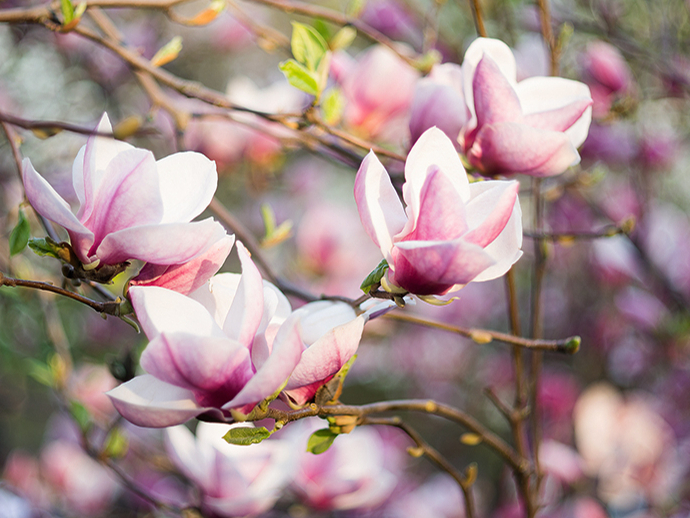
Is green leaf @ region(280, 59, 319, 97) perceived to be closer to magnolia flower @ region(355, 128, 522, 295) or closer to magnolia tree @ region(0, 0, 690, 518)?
magnolia tree @ region(0, 0, 690, 518)

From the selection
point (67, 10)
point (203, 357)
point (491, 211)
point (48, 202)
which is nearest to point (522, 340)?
point (491, 211)

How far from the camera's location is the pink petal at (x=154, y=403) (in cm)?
36

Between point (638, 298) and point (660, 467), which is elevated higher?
point (638, 298)

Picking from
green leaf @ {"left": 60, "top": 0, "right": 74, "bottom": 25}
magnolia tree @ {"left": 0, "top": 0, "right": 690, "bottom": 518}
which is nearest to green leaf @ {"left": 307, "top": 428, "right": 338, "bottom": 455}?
magnolia tree @ {"left": 0, "top": 0, "right": 690, "bottom": 518}

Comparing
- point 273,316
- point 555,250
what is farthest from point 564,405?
point 273,316

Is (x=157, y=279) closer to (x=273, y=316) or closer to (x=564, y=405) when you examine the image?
(x=273, y=316)

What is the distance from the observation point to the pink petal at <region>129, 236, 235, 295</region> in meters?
0.40

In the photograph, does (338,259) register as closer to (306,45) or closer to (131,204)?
(306,45)

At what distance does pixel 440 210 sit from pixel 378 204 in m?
0.05

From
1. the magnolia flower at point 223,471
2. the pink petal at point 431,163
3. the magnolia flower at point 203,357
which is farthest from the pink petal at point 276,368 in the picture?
the magnolia flower at point 223,471

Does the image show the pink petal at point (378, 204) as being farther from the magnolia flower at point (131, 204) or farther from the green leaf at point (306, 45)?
the green leaf at point (306, 45)

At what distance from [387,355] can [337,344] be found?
291cm

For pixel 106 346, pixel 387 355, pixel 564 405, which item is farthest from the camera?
pixel 387 355

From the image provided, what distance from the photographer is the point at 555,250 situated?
2311 mm
